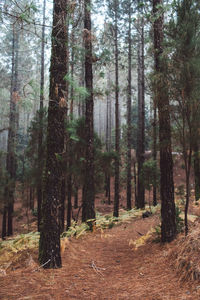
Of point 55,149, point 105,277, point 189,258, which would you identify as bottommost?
point 105,277

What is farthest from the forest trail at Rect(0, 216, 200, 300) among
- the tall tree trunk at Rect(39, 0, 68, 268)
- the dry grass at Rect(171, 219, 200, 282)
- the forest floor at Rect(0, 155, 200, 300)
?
the tall tree trunk at Rect(39, 0, 68, 268)

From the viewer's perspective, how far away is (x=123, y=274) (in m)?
4.48

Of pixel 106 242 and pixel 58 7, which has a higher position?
pixel 58 7

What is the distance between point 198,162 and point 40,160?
875 centimetres

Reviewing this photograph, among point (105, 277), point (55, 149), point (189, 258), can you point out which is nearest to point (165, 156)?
point (189, 258)

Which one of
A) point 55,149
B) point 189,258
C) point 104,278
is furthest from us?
point 55,149

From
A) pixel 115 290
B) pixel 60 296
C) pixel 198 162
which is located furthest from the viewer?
pixel 198 162

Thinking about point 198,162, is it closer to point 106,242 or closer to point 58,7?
point 106,242

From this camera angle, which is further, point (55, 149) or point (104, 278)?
point (55, 149)

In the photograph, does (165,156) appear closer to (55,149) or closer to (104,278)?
(55,149)

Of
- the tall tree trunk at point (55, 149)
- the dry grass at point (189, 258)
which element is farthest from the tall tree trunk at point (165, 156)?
the tall tree trunk at point (55, 149)

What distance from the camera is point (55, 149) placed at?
4.74 metres

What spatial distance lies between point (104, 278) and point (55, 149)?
8.64 ft

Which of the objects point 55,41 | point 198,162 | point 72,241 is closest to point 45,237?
point 72,241
